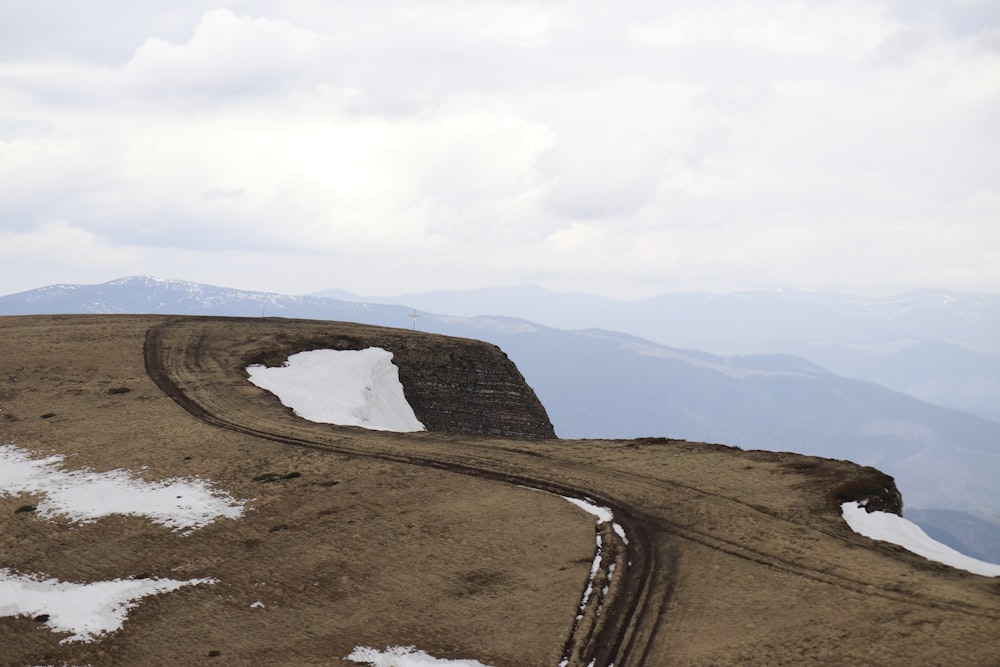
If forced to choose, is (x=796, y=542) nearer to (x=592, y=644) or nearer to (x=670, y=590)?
(x=670, y=590)

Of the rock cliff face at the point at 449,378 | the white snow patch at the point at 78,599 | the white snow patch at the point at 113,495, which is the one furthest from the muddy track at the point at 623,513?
the white snow patch at the point at 78,599

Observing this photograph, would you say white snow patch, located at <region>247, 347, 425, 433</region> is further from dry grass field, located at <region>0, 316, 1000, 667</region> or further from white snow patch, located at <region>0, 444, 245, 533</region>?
white snow patch, located at <region>0, 444, 245, 533</region>

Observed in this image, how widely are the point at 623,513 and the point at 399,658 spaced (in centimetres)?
1282

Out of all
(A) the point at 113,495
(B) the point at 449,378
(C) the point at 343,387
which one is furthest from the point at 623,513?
(B) the point at 449,378

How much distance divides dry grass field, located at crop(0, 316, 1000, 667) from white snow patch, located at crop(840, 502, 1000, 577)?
0.76 metres

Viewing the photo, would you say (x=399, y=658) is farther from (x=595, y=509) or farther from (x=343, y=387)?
(x=343, y=387)

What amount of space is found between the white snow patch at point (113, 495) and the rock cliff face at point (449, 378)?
1025 inches

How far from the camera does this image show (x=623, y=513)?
32875 mm

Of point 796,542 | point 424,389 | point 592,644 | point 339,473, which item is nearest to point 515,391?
point 424,389

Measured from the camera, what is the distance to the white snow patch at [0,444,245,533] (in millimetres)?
34469

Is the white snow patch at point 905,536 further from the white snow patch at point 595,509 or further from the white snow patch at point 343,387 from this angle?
the white snow patch at point 343,387

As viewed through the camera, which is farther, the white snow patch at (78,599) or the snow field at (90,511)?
the snow field at (90,511)

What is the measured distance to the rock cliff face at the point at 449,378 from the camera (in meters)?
68.1

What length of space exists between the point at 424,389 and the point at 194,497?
112 feet
